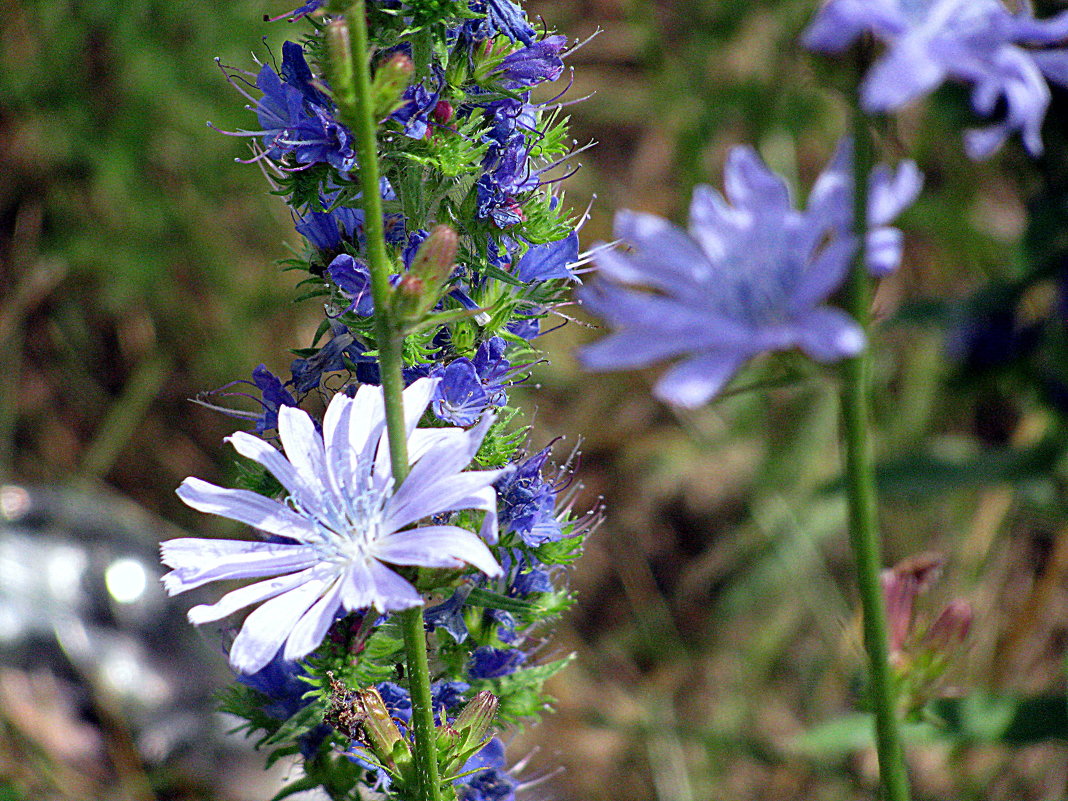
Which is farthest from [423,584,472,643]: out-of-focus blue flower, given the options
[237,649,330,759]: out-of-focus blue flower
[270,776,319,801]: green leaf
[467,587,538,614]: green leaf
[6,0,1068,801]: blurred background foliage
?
[6,0,1068,801]: blurred background foliage

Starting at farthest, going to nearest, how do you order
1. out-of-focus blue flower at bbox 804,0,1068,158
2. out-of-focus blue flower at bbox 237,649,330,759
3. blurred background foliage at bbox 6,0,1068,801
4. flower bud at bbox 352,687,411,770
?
blurred background foliage at bbox 6,0,1068,801 → out-of-focus blue flower at bbox 237,649,330,759 → flower bud at bbox 352,687,411,770 → out-of-focus blue flower at bbox 804,0,1068,158

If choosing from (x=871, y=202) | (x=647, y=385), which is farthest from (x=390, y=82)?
(x=647, y=385)

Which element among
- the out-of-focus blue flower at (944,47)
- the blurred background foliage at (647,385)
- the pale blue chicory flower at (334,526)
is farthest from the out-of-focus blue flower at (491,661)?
the blurred background foliage at (647,385)

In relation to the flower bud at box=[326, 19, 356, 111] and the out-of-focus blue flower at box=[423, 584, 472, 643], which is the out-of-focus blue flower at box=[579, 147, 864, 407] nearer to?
the flower bud at box=[326, 19, 356, 111]

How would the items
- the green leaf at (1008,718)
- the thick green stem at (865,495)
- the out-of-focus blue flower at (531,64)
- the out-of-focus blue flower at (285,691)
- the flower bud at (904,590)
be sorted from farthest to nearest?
1. the green leaf at (1008,718)
2. the flower bud at (904,590)
3. the out-of-focus blue flower at (285,691)
4. the out-of-focus blue flower at (531,64)
5. the thick green stem at (865,495)

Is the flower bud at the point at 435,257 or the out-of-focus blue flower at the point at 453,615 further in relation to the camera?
the out-of-focus blue flower at the point at 453,615

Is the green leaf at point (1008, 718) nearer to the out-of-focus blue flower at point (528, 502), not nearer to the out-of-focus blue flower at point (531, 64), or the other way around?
the out-of-focus blue flower at point (528, 502)

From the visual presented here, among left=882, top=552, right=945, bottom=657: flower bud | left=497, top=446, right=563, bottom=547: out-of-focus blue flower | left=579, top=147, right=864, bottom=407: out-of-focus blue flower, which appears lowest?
left=882, top=552, right=945, bottom=657: flower bud

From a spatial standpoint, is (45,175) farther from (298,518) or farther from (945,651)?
(945,651)
